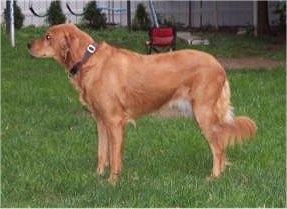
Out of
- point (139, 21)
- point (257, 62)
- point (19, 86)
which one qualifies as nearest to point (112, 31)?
point (139, 21)

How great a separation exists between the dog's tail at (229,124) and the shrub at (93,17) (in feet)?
56.3

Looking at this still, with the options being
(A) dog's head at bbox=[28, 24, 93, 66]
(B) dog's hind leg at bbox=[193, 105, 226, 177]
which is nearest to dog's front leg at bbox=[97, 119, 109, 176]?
(A) dog's head at bbox=[28, 24, 93, 66]

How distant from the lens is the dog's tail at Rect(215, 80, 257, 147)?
7.54m

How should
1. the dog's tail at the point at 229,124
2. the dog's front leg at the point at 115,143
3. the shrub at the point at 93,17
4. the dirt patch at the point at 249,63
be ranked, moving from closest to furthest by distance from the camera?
1. the dog's front leg at the point at 115,143
2. the dog's tail at the point at 229,124
3. the dirt patch at the point at 249,63
4. the shrub at the point at 93,17

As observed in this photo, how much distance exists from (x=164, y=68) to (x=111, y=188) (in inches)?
52.0

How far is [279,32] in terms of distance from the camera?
24.5 meters

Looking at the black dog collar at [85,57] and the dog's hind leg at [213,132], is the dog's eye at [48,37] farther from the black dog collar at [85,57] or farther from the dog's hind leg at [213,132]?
the dog's hind leg at [213,132]

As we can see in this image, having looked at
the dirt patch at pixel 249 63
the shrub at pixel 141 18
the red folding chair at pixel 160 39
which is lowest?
the shrub at pixel 141 18

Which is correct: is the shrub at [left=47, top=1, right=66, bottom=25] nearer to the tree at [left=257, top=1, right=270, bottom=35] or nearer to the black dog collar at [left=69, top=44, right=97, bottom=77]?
the tree at [left=257, top=1, right=270, bottom=35]

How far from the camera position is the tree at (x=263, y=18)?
935 inches

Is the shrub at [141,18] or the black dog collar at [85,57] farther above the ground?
the black dog collar at [85,57]

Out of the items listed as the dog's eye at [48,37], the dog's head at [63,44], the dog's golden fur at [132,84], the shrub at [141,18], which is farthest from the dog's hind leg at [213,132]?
the shrub at [141,18]

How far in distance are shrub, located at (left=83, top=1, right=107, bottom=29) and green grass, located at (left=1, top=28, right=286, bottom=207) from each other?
1209 centimetres

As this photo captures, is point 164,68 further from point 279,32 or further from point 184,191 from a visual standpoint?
point 279,32
